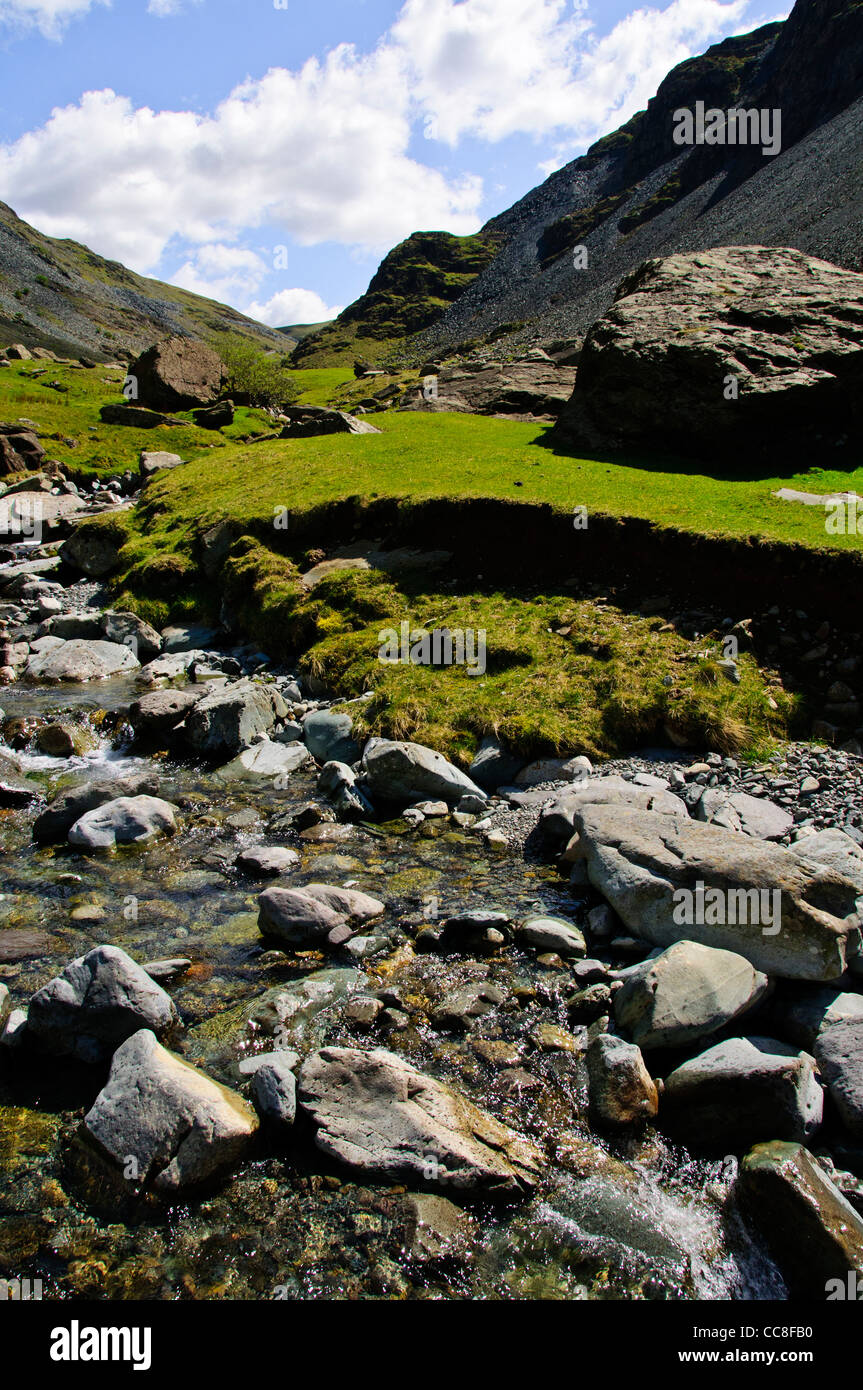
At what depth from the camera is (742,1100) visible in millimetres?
6164

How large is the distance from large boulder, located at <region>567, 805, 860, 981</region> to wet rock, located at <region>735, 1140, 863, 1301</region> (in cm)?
218

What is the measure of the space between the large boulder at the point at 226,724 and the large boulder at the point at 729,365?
21020 mm

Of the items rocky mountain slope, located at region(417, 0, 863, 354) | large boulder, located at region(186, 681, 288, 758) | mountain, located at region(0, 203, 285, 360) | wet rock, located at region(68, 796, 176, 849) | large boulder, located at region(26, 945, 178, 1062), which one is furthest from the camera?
mountain, located at region(0, 203, 285, 360)

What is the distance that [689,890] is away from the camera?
27.1ft

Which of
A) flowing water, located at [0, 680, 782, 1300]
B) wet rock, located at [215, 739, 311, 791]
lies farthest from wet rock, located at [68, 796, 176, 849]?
wet rock, located at [215, 739, 311, 791]

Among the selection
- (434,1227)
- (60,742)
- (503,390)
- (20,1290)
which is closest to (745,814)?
(434,1227)

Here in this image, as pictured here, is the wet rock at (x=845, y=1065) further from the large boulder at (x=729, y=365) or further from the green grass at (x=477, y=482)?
the large boulder at (x=729, y=365)

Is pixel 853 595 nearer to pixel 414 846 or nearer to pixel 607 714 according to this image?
pixel 607 714

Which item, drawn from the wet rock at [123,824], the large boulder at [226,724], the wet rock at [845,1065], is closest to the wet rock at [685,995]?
the wet rock at [845,1065]

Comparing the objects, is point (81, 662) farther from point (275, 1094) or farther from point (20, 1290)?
point (20, 1290)

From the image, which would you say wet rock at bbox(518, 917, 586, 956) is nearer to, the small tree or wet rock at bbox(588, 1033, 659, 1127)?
wet rock at bbox(588, 1033, 659, 1127)

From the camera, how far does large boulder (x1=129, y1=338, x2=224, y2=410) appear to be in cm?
6150

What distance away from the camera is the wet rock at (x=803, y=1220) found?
5012mm
